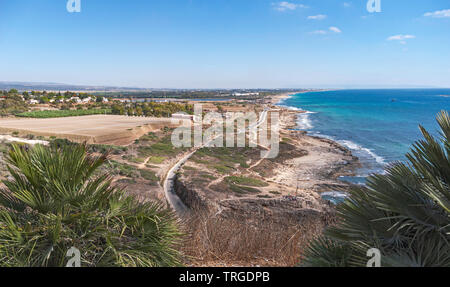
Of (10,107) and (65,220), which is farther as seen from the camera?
(10,107)

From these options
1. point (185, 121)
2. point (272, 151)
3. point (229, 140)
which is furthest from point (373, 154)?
point (185, 121)

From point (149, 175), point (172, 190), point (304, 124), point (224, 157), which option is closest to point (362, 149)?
point (224, 157)

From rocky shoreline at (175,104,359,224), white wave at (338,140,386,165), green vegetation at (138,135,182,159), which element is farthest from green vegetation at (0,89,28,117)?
white wave at (338,140,386,165)

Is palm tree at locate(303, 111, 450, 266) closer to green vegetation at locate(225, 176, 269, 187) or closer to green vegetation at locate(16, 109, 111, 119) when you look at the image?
green vegetation at locate(225, 176, 269, 187)

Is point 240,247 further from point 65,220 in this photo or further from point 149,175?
point 149,175

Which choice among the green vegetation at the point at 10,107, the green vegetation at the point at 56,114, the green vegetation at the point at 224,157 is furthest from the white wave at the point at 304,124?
the green vegetation at the point at 10,107
